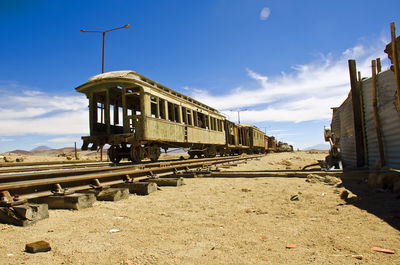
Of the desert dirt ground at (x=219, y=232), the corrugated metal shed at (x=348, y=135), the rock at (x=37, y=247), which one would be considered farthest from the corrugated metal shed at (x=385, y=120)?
the rock at (x=37, y=247)

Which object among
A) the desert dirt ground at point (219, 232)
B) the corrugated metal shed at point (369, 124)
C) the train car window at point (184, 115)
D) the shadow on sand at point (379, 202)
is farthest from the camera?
the train car window at point (184, 115)

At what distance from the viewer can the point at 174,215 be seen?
3.30 meters

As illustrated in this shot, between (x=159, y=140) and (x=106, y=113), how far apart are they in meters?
2.65

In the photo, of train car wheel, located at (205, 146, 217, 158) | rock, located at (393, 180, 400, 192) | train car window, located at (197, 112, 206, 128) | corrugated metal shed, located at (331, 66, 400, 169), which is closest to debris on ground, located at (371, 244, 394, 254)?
rock, located at (393, 180, 400, 192)

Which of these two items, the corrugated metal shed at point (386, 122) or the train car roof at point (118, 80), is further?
the train car roof at point (118, 80)

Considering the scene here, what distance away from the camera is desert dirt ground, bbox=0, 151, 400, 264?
6.49ft

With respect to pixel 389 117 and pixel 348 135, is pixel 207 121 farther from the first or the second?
pixel 389 117

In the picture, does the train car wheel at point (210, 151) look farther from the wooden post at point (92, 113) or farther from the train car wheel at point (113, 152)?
the wooden post at point (92, 113)

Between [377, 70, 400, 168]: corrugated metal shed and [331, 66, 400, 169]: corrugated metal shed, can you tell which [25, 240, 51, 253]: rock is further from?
[377, 70, 400, 168]: corrugated metal shed

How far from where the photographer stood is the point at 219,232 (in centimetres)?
260

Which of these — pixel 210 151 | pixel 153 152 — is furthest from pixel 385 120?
pixel 210 151

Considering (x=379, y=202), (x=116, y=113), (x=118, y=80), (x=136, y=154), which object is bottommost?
(x=379, y=202)

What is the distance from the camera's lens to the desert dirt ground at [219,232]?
77.9 inches

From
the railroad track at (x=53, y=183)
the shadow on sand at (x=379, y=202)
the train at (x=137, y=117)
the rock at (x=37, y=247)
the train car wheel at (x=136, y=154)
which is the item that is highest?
the train at (x=137, y=117)
